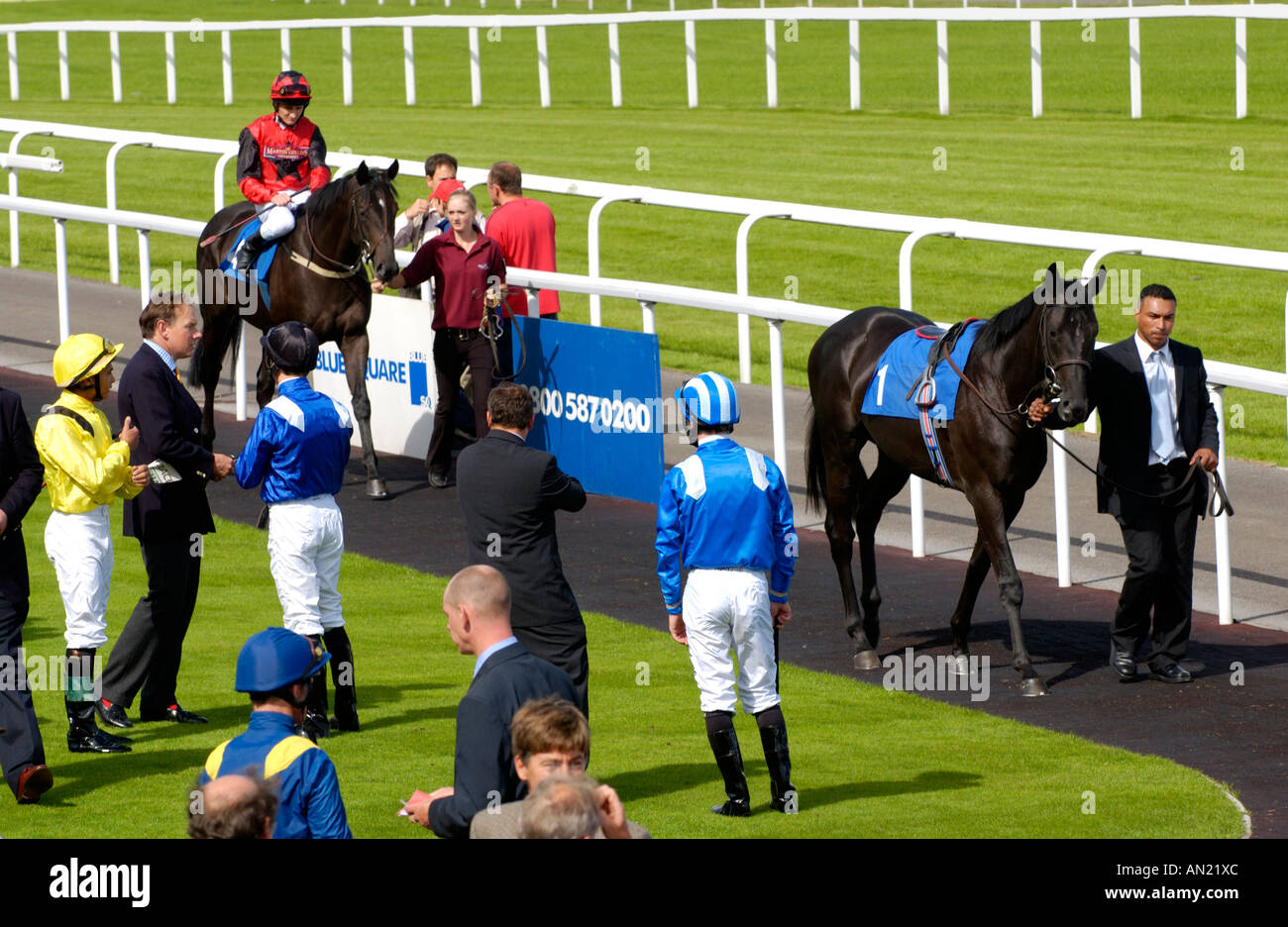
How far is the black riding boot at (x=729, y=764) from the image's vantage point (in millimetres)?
7227

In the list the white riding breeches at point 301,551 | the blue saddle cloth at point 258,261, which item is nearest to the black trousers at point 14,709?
the white riding breeches at point 301,551

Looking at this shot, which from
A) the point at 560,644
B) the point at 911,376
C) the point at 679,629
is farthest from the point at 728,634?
the point at 911,376

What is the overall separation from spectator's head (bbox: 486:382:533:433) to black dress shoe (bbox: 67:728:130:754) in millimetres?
2235

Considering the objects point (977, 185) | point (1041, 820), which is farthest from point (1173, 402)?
point (977, 185)

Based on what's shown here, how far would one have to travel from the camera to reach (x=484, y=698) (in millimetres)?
5324

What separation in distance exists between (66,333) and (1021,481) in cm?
946

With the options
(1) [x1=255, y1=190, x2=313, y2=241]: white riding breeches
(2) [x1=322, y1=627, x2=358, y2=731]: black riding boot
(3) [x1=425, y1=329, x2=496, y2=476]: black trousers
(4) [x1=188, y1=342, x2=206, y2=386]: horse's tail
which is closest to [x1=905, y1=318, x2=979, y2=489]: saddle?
(2) [x1=322, y1=627, x2=358, y2=731]: black riding boot

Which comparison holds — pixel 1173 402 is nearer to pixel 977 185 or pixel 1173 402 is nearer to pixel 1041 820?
pixel 1041 820

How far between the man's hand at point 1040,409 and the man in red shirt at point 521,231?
5432mm

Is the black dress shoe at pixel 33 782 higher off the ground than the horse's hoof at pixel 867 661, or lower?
higher

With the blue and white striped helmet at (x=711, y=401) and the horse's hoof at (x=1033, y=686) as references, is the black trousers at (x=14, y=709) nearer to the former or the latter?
the blue and white striped helmet at (x=711, y=401)

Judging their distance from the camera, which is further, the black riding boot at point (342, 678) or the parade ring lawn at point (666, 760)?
the black riding boot at point (342, 678)

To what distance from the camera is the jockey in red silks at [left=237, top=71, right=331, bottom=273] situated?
13445mm

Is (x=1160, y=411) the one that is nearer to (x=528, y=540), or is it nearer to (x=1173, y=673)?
(x=1173, y=673)
